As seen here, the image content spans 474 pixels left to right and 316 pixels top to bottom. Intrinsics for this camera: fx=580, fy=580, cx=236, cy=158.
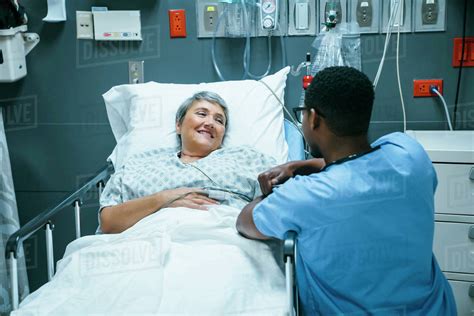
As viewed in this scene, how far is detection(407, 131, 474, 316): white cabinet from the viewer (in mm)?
2174

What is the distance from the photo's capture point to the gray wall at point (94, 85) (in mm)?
2670

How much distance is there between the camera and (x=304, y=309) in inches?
61.8

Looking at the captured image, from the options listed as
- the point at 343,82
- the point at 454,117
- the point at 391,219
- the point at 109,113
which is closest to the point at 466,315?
the point at 454,117

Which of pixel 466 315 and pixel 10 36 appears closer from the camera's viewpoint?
pixel 466 315

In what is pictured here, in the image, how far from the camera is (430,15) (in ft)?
8.53

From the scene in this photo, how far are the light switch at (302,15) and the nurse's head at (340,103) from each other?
124 cm

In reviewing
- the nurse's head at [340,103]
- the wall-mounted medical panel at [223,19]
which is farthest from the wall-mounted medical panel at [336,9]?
the nurse's head at [340,103]

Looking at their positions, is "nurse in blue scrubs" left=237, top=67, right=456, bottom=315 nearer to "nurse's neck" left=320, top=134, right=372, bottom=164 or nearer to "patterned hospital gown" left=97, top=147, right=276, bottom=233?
"nurse's neck" left=320, top=134, right=372, bottom=164

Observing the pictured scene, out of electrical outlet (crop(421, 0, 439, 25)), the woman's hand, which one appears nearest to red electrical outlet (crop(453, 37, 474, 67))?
electrical outlet (crop(421, 0, 439, 25))

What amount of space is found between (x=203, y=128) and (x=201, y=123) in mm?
22

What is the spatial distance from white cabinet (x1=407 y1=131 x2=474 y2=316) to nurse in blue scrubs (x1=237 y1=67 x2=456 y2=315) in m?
0.69

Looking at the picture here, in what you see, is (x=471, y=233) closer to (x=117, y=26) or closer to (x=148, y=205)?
(x=148, y=205)

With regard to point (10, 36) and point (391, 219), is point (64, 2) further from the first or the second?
point (391, 219)

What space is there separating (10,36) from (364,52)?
5.34ft
